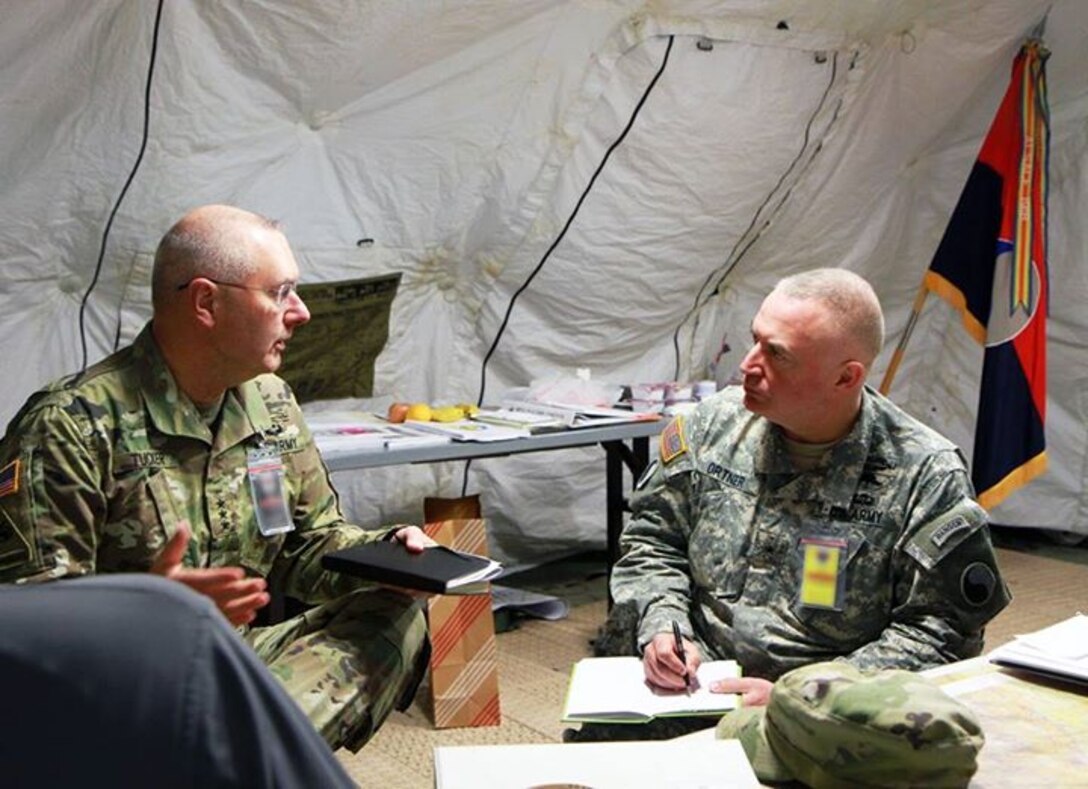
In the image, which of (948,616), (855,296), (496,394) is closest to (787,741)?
(948,616)

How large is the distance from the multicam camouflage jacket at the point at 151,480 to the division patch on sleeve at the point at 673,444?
0.52 meters

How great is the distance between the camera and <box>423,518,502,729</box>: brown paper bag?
3.10 meters

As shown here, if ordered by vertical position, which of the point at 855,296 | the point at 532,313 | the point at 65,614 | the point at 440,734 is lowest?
Answer: the point at 440,734

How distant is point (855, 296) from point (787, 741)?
40.0 inches

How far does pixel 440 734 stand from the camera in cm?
305

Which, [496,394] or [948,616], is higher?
[948,616]

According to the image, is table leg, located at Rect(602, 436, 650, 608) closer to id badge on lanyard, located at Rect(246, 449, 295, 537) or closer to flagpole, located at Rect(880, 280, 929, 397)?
flagpole, located at Rect(880, 280, 929, 397)

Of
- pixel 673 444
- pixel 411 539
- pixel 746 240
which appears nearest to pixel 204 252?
pixel 411 539

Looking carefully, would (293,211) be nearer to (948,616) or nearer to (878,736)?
(948,616)

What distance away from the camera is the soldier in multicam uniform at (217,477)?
1.88 m

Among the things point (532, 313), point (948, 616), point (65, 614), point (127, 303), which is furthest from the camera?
point (532, 313)

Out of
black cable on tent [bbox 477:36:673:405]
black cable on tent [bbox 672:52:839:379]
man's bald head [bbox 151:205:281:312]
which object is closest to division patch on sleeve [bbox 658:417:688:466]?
man's bald head [bbox 151:205:281:312]

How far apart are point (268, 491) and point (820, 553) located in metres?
0.91

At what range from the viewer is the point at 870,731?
3.82 ft
